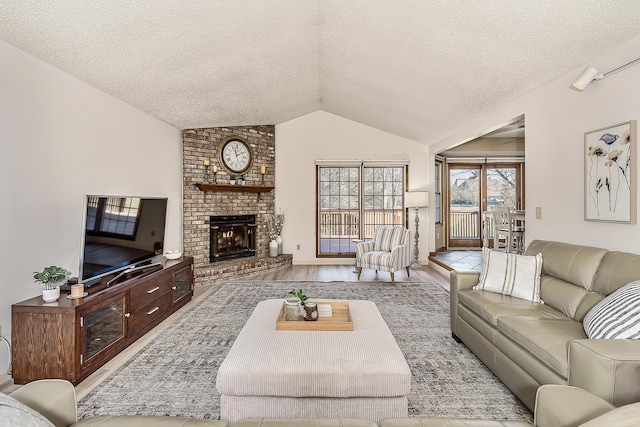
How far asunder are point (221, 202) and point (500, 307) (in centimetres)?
459

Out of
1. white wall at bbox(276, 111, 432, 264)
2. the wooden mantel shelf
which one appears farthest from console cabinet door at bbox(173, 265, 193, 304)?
white wall at bbox(276, 111, 432, 264)

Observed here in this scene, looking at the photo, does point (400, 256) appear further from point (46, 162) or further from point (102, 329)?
point (46, 162)

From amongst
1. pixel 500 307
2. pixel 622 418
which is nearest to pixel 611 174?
pixel 500 307

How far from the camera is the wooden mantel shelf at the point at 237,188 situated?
17.4ft

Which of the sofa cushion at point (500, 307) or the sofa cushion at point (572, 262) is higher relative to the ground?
the sofa cushion at point (572, 262)

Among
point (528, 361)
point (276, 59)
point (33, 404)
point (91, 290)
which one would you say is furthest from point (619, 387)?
point (276, 59)

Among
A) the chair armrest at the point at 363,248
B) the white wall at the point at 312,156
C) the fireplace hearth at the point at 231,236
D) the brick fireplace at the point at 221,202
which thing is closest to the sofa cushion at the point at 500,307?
the chair armrest at the point at 363,248

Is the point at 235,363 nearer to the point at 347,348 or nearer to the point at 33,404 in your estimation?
the point at 347,348

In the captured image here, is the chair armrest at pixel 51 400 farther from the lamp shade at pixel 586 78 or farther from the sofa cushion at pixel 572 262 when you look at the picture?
the lamp shade at pixel 586 78

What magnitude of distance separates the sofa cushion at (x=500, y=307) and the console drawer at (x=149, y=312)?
2.90 metres

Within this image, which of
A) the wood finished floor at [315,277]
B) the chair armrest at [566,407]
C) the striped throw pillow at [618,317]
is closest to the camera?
the chair armrest at [566,407]

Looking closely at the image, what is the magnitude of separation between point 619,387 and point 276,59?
3954 mm

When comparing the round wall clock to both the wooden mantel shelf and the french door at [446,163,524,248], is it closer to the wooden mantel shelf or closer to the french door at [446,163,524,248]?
the wooden mantel shelf

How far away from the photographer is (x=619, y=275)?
2002 mm
